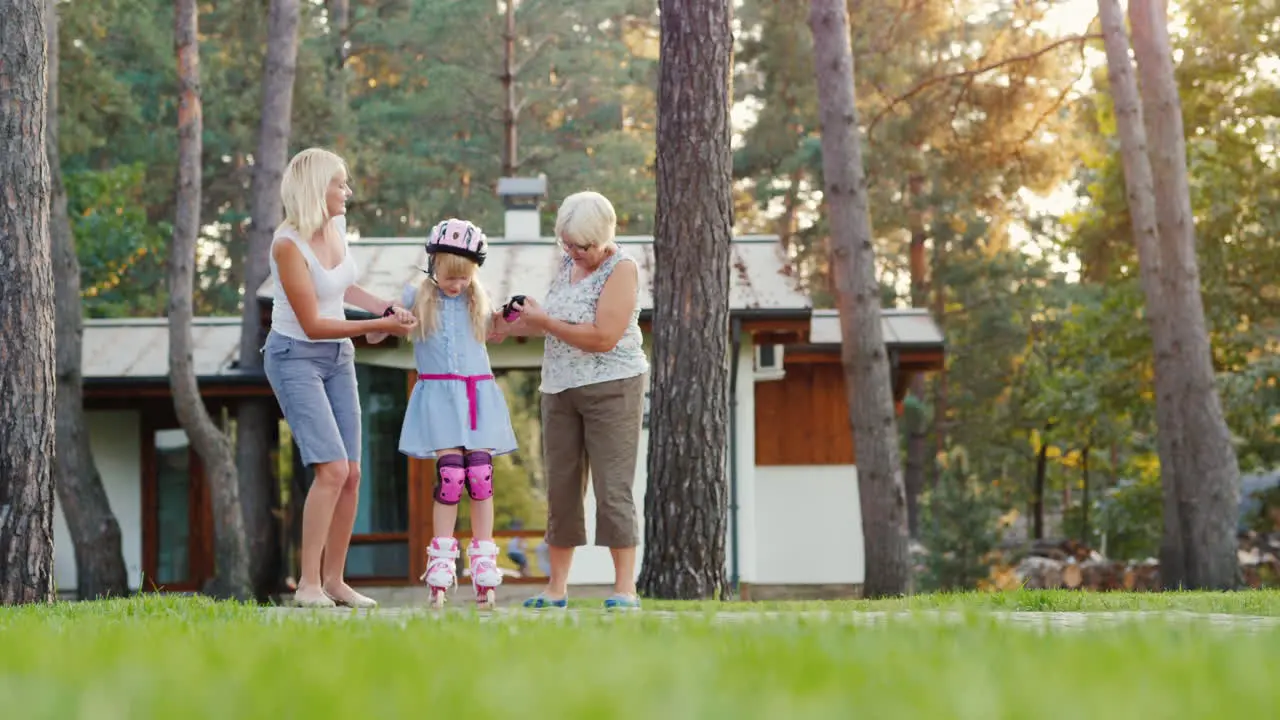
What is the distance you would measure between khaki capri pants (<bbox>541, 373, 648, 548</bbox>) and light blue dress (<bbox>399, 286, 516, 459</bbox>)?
0.76ft

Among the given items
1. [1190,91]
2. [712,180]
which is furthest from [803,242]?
[712,180]

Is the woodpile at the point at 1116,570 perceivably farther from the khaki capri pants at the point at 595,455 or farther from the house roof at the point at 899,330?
the khaki capri pants at the point at 595,455

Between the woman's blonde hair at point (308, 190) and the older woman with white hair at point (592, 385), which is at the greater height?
the woman's blonde hair at point (308, 190)

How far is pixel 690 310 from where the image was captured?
9695 millimetres

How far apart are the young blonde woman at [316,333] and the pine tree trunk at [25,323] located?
149 centimetres

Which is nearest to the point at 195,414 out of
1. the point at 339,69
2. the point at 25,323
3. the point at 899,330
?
the point at 899,330

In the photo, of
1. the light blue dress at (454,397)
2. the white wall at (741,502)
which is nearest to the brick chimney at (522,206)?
the white wall at (741,502)

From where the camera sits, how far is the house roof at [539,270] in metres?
16.5

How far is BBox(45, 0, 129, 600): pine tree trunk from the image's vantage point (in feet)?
54.8

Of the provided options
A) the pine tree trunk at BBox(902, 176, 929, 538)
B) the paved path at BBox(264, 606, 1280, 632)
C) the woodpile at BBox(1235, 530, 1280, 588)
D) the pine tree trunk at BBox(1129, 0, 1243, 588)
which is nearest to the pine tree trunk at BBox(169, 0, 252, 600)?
the pine tree trunk at BBox(1129, 0, 1243, 588)

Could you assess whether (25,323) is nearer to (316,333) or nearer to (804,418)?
(316,333)

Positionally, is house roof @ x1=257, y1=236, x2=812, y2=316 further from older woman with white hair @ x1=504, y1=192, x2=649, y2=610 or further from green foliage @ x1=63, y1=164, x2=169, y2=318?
older woman with white hair @ x1=504, y1=192, x2=649, y2=610

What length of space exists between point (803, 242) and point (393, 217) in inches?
337

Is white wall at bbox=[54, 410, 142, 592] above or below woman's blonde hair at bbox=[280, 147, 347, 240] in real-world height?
below
